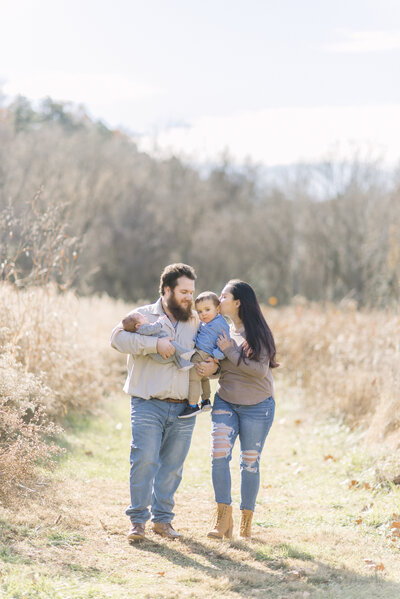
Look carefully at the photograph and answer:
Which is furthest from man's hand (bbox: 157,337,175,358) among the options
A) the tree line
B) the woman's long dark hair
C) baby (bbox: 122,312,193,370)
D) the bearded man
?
the tree line

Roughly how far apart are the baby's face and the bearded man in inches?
2.7

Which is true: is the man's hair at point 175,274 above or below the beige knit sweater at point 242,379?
above

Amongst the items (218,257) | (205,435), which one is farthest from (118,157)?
(205,435)

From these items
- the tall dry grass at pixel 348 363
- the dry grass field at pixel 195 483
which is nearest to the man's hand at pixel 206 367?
the dry grass field at pixel 195 483

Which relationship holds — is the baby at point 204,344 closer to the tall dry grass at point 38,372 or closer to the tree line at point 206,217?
the tall dry grass at point 38,372

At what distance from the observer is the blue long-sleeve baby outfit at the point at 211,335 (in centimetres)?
511

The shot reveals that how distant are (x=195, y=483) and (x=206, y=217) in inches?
1299

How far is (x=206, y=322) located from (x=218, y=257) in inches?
1301

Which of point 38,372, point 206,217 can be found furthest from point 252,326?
point 206,217

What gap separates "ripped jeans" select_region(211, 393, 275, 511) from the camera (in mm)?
5086

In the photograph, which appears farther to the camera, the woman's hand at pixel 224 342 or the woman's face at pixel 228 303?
the woman's face at pixel 228 303

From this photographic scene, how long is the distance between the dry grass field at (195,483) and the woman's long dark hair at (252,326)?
54.8 inches

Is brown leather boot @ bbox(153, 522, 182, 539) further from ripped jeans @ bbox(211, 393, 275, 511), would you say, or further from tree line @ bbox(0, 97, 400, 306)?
tree line @ bbox(0, 97, 400, 306)

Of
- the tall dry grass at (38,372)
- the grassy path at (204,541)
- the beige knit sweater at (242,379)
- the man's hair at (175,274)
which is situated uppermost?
the man's hair at (175,274)
